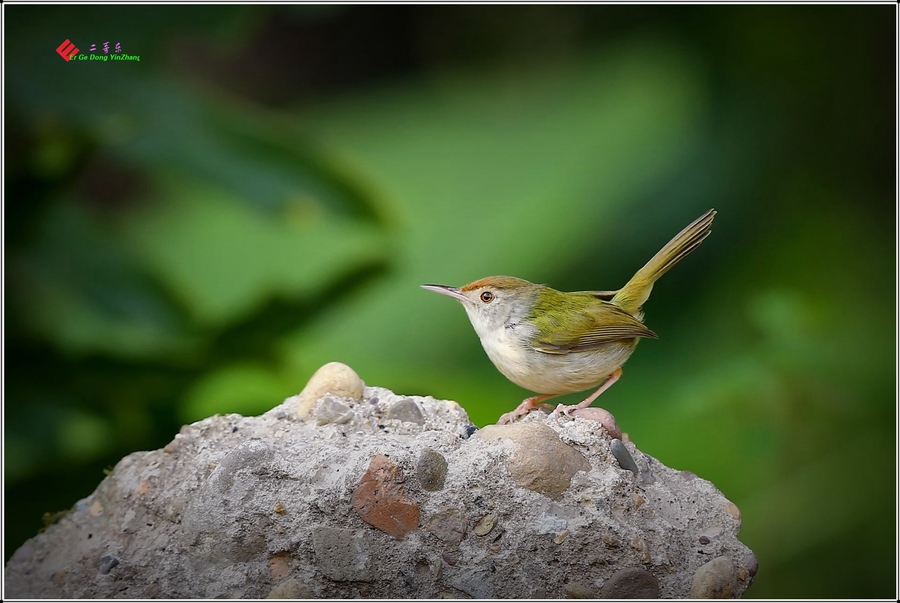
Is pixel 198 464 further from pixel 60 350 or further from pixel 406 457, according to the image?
pixel 60 350

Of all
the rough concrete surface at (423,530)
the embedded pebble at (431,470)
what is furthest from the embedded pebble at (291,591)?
the embedded pebble at (431,470)

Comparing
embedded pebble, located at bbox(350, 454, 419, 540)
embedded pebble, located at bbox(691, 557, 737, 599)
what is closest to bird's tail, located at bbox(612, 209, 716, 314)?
embedded pebble, located at bbox(691, 557, 737, 599)

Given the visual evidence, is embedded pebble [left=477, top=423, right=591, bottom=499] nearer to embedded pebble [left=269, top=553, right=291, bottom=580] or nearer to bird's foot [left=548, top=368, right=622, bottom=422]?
bird's foot [left=548, top=368, right=622, bottom=422]

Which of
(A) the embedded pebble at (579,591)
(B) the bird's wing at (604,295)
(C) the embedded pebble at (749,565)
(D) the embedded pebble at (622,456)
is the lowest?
(A) the embedded pebble at (579,591)

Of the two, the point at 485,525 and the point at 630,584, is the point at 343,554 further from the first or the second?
the point at 630,584

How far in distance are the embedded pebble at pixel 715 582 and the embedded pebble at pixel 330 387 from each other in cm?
81

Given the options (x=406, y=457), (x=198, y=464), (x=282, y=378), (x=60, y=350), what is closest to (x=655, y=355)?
(x=282, y=378)

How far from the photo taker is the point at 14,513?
2.34 metres

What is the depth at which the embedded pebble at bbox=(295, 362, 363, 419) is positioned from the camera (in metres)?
2.00

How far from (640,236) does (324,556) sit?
1.62m

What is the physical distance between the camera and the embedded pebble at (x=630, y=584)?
1.69 m

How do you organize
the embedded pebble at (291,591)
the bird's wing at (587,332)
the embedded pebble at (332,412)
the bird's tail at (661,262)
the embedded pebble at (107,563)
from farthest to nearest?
1. the bird's tail at (661,262)
2. the bird's wing at (587,332)
3. the embedded pebble at (332,412)
4. the embedded pebble at (107,563)
5. the embedded pebble at (291,591)

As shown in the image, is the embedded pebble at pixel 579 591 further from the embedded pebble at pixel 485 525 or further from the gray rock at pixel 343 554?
the gray rock at pixel 343 554

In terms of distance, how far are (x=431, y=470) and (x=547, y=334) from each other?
49 cm
